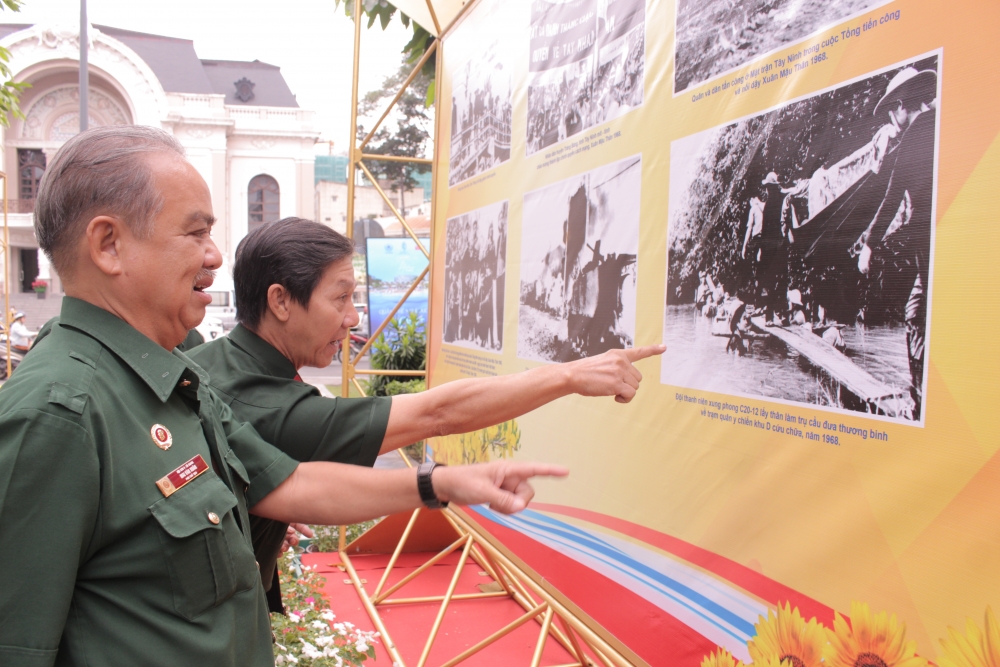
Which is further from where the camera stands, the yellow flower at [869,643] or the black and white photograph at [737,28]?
the black and white photograph at [737,28]

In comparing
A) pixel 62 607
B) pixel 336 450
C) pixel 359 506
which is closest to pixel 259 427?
pixel 336 450

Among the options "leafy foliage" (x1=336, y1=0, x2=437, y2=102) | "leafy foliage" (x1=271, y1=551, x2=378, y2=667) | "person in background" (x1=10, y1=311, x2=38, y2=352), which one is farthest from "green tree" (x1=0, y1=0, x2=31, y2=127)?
"person in background" (x1=10, y1=311, x2=38, y2=352)

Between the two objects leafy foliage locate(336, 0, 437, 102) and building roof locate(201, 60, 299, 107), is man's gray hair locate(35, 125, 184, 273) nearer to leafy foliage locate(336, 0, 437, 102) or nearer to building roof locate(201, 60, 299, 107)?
leafy foliage locate(336, 0, 437, 102)

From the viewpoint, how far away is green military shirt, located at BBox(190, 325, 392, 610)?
1.62 meters

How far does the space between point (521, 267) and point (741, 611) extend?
1.57 meters

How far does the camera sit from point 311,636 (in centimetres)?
268

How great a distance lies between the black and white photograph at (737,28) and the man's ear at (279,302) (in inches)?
46.3

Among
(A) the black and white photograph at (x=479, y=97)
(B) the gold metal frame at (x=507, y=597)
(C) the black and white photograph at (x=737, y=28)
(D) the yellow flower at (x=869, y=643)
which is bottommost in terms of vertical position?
(B) the gold metal frame at (x=507, y=597)

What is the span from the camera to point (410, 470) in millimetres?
1358

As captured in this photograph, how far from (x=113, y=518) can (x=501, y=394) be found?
0.97 metres

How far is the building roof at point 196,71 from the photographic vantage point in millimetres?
32062

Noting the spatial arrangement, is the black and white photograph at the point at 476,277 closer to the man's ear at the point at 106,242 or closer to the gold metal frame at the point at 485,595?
the gold metal frame at the point at 485,595

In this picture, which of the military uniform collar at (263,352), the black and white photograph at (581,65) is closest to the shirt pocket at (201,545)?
the military uniform collar at (263,352)

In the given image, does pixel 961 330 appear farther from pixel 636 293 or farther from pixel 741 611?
pixel 636 293
